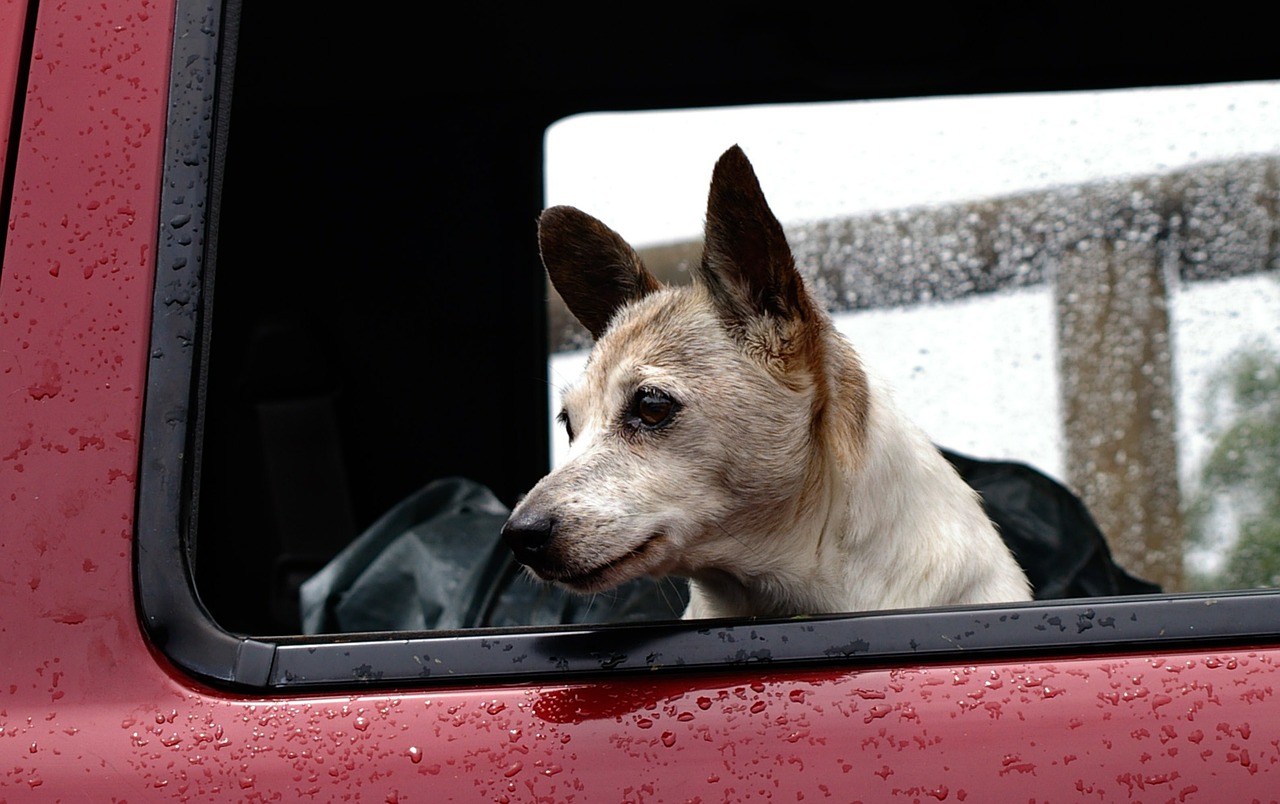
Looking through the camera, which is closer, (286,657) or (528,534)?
(286,657)

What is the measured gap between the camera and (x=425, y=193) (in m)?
2.96

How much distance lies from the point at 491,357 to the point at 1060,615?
2.13 meters

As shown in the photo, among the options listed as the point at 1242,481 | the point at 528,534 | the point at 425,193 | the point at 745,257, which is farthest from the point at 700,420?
the point at 1242,481

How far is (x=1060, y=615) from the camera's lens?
39.2 inches

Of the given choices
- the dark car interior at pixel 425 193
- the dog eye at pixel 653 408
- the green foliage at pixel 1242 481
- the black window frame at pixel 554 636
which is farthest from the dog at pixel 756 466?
the green foliage at pixel 1242 481

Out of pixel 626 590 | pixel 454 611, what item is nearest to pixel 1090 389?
pixel 626 590

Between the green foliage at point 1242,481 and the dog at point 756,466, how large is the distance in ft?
5.68

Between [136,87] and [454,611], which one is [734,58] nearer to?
[454,611]

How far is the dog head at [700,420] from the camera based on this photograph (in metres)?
1.48

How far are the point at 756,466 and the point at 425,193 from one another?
1.62m

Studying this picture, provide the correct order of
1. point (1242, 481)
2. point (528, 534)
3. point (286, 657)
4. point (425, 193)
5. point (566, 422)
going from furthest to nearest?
1. point (1242, 481)
2. point (425, 193)
3. point (566, 422)
4. point (528, 534)
5. point (286, 657)

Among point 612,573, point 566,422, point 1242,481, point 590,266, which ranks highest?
point 590,266

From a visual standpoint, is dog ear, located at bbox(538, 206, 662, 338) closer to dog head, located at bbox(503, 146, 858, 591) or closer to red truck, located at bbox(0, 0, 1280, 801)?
dog head, located at bbox(503, 146, 858, 591)

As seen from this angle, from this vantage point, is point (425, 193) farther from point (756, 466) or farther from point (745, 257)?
point (756, 466)
